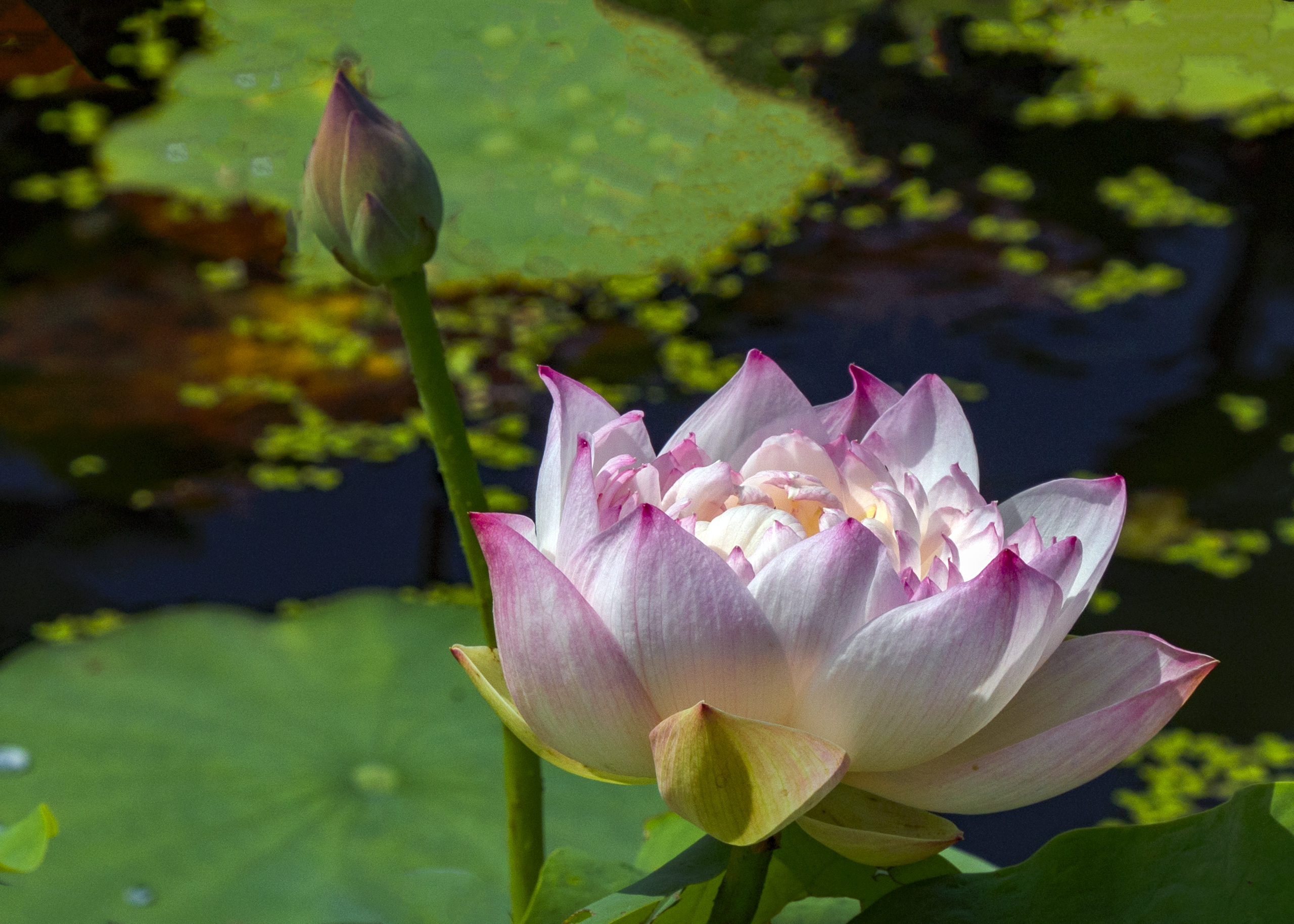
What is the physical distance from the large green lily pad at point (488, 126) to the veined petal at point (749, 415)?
135 centimetres

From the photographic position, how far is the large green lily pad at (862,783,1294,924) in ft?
1.20

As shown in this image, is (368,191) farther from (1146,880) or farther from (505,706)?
(1146,880)

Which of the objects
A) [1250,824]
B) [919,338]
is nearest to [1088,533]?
[1250,824]

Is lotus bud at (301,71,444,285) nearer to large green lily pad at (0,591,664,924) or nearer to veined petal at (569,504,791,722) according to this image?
veined petal at (569,504,791,722)

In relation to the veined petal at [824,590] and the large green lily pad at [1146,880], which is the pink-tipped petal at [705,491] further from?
the large green lily pad at [1146,880]

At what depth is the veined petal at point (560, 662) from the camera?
1.09 ft

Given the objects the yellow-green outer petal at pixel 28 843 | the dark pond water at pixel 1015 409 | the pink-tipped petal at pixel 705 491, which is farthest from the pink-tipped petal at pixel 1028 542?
the dark pond water at pixel 1015 409

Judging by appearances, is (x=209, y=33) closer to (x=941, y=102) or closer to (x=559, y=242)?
(x=559, y=242)

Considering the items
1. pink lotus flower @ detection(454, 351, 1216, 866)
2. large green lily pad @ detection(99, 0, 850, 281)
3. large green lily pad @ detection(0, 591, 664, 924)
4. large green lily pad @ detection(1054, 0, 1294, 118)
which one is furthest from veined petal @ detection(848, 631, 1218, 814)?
large green lily pad @ detection(1054, 0, 1294, 118)

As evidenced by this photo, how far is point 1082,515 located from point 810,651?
137mm

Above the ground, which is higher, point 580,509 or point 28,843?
point 580,509

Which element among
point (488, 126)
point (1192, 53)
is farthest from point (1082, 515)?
point (1192, 53)

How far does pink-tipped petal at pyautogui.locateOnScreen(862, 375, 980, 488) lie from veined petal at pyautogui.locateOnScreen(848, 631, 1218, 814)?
9 cm

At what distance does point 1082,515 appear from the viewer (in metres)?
0.41
